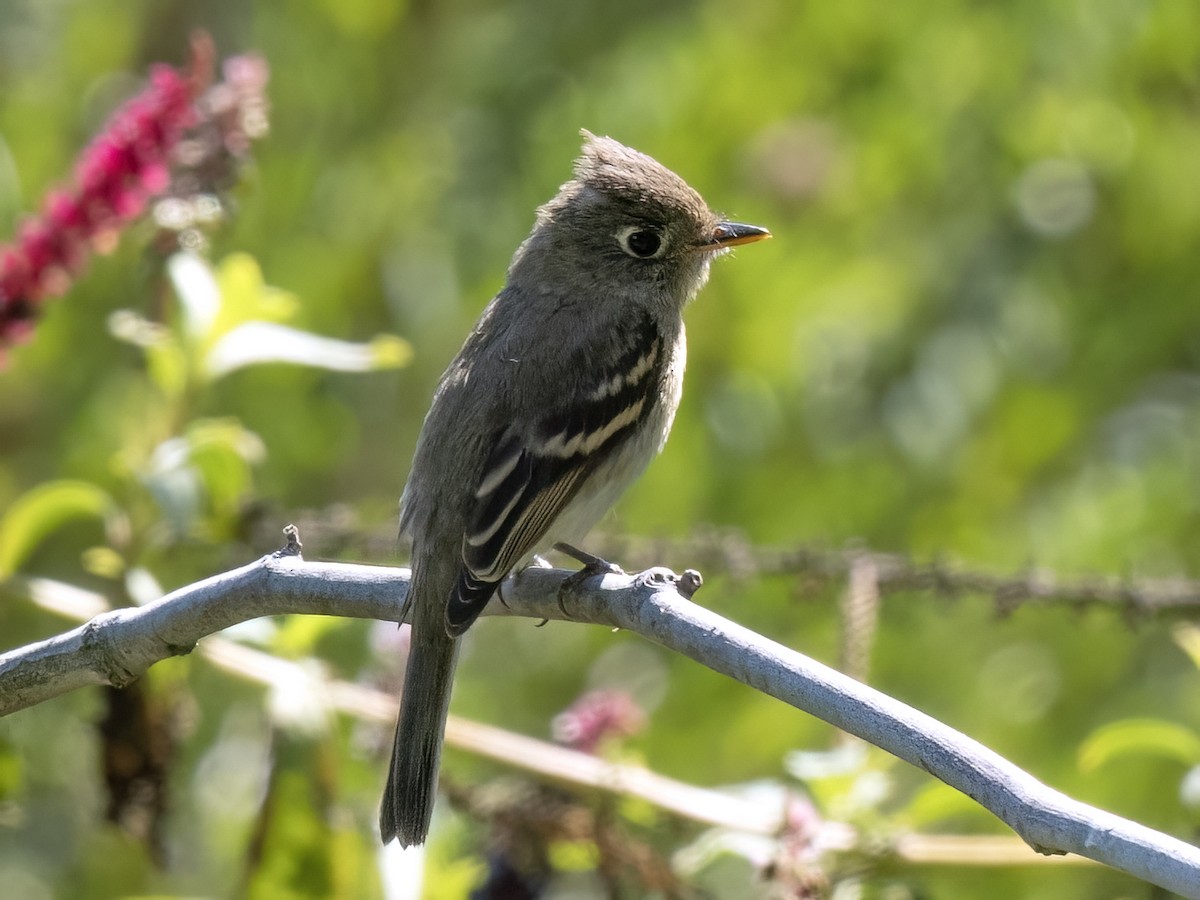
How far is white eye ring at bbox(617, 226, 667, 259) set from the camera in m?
4.56

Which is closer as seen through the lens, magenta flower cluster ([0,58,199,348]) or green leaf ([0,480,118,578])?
magenta flower cluster ([0,58,199,348])

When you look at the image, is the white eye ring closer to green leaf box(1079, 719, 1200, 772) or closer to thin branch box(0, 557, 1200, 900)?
thin branch box(0, 557, 1200, 900)

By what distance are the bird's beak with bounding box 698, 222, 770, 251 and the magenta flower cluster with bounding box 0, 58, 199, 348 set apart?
5.23 ft

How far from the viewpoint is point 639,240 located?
457 centimetres

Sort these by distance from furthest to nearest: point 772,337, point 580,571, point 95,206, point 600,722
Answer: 1. point 772,337
2. point 600,722
3. point 95,206
4. point 580,571

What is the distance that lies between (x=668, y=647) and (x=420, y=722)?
105cm

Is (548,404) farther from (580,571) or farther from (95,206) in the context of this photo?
(95,206)

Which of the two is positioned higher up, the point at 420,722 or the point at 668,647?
the point at 420,722

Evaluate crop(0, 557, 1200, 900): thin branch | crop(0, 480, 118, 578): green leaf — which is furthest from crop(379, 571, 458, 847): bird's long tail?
crop(0, 480, 118, 578): green leaf

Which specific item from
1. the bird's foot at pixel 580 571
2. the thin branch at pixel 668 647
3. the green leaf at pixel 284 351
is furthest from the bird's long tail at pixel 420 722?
the green leaf at pixel 284 351

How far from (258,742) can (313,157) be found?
244 centimetres

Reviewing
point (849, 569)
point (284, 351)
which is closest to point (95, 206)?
point (284, 351)

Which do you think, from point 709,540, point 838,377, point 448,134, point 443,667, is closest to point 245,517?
point 443,667

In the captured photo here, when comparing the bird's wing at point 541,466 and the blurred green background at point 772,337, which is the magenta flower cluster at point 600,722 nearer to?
the bird's wing at point 541,466
